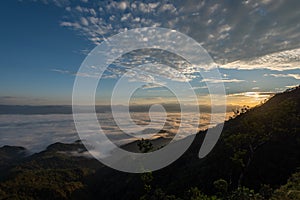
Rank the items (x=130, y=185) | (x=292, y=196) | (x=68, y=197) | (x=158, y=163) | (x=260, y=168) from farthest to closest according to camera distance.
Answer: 1. (x=68, y=197)
2. (x=158, y=163)
3. (x=130, y=185)
4. (x=260, y=168)
5. (x=292, y=196)

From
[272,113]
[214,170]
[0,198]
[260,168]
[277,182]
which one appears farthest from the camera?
[0,198]

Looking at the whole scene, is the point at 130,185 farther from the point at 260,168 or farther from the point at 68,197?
the point at 260,168

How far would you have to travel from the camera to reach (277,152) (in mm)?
54781

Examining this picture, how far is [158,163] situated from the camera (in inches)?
5832

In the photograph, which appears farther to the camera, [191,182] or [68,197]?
[68,197]

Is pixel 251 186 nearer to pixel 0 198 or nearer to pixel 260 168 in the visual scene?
pixel 260 168

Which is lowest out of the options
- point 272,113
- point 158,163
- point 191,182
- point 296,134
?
point 158,163

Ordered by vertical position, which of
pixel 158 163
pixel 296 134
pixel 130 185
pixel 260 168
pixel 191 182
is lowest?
pixel 130 185

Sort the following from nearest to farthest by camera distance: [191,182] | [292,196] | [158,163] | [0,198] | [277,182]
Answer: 1. [292,196]
2. [277,182]
3. [191,182]
4. [158,163]
5. [0,198]

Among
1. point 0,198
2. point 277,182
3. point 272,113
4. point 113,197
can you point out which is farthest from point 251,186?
point 0,198

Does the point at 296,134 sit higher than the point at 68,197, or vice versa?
the point at 296,134

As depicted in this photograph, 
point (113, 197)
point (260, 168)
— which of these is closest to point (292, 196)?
point (260, 168)

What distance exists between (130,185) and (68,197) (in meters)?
81.3

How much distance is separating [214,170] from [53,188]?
17081 cm
